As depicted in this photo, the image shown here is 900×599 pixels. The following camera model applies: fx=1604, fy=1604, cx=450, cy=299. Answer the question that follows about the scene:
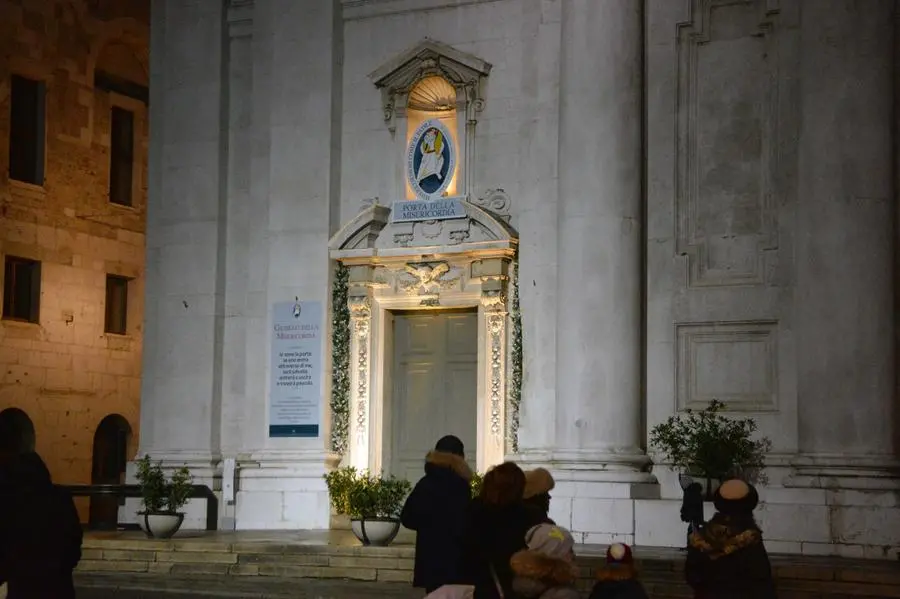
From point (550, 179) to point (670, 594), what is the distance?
23.0 feet

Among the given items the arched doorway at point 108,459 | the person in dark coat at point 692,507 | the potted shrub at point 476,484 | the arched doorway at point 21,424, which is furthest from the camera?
the arched doorway at point 108,459

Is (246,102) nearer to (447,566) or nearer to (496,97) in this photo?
(496,97)

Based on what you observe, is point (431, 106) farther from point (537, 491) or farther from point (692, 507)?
point (537, 491)

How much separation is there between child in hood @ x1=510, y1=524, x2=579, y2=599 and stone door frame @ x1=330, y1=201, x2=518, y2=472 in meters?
13.6

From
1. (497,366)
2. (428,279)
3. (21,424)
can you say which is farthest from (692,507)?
(21,424)

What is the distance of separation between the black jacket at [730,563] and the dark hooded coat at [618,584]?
988 mm

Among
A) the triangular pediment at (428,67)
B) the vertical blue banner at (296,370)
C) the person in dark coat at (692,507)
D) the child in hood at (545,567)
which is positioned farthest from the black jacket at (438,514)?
the triangular pediment at (428,67)

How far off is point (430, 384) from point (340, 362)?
4.44 ft

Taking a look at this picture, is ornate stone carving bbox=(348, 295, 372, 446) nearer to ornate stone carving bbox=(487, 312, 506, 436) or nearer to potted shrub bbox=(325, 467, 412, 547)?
ornate stone carving bbox=(487, 312, 506, 436)

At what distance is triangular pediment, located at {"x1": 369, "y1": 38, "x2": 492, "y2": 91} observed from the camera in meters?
22.7

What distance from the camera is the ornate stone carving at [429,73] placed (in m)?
22.7

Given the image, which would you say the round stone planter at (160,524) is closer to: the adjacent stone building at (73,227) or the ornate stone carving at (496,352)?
the ornate stone carving at (496,352)

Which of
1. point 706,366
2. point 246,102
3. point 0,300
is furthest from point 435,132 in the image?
point 0,300

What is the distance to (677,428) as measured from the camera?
2044 centimetres
